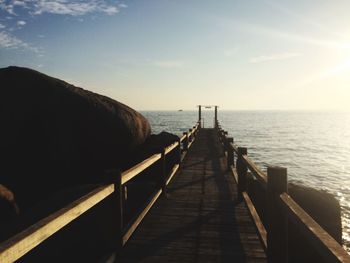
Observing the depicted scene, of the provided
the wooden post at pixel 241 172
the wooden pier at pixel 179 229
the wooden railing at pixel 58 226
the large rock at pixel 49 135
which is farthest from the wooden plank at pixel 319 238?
the large rock at pixel 49 135

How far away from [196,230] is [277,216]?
7.60ft

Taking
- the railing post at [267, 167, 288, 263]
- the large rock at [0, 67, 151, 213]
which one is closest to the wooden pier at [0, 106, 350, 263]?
the railing post at [267, 167, 288, 263]

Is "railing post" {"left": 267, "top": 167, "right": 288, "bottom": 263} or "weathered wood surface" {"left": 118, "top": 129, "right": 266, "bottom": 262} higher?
"railing post" {"left": 267, "top": 167, "right": 288, "bottom": 263}

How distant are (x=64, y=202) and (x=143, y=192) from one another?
14.8 feet

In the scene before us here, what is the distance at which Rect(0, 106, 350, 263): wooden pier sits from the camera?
2451 mm

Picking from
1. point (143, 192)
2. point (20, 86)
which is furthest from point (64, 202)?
point (20, 86)

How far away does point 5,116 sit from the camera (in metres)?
10.5

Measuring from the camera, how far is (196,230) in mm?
5715

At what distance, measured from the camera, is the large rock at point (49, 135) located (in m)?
10.4

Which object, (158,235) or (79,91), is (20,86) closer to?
(79,91)

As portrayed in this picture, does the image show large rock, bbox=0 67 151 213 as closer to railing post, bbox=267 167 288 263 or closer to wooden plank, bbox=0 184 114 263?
wooden plank, bbox=0 184 114 263

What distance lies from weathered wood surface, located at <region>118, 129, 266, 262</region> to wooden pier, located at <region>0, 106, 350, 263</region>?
1 centimetres

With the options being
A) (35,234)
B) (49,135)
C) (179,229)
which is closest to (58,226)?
(35,234)

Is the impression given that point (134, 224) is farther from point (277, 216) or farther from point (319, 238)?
point (319, 238)
